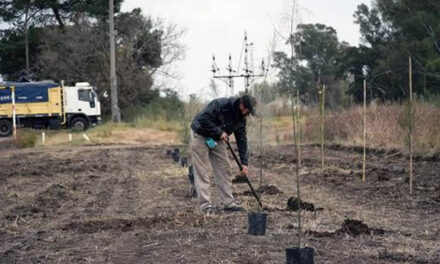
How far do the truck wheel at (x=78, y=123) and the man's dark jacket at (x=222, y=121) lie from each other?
104 ft

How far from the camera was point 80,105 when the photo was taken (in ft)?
130

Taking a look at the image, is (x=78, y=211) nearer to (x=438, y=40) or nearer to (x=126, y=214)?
(x=126, y=214)

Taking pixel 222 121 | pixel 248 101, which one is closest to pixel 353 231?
pixel 248 101

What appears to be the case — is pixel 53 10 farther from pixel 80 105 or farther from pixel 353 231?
pixel 353 231

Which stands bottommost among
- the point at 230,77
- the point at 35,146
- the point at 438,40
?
the point at 35,146

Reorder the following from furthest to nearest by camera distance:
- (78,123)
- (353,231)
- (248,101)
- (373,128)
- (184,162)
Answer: (78,123) → (373,128) → (184,162) → (248,101) → (353,231)

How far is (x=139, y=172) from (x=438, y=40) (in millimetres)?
22155

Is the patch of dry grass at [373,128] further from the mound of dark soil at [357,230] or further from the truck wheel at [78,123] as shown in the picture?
the truck wheel at [78,123]

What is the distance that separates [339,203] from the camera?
1043 centimetres

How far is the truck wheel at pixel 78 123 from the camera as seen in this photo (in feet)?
131

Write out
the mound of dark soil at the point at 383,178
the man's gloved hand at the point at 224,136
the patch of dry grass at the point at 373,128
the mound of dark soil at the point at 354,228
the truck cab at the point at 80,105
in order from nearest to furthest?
1. the mound of dark soil at the point at 354,228
2. the man's gloved hand at the point at 224,136
3. the mound of dark soil at the point at 383,178
4. the patch of dry grass at the point at 373,128
5. the truck cab at the point at 80,105

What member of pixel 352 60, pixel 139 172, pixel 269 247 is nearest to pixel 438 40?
pixel 352 60

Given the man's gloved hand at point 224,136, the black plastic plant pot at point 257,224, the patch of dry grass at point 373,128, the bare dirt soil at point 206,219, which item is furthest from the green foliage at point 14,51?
the black plastic plant pot at point 257,224

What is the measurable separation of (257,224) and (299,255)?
1.84m
